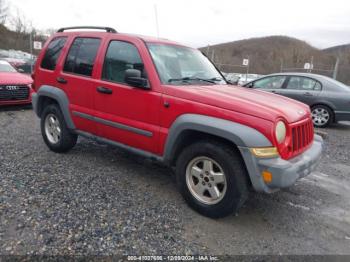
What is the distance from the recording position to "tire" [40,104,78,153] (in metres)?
4.74

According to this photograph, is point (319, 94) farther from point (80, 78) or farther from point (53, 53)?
point (53, 53)

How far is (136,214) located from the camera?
3.22m

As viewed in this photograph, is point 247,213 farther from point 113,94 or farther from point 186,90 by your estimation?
point 113,94

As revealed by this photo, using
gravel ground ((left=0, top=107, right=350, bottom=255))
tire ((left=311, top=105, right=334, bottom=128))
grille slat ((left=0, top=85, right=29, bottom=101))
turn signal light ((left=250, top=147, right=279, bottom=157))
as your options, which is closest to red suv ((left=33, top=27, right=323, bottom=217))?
turn signal light ((left=250, top=147, right=279, bottom=157))

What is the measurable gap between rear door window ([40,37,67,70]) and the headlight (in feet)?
11.4

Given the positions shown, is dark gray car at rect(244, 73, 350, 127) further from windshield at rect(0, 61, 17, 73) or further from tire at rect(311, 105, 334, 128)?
windshield at rect(0, 61, 17, 73)

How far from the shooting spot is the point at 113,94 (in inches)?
152

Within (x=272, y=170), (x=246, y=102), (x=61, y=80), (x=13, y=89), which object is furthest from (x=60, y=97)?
(x=13, y=89)

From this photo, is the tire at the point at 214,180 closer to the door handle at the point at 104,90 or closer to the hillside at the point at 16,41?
the door handle at the point at 104,90

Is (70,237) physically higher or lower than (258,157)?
lower

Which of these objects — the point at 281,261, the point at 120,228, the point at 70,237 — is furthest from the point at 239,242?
the point at 70,237

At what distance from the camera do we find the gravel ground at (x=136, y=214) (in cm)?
275

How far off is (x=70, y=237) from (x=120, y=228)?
46cm

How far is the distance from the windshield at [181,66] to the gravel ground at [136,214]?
142 centimetres
